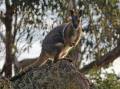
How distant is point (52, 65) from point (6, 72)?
7661 mm

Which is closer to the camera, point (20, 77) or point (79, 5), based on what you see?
point (20, 77)

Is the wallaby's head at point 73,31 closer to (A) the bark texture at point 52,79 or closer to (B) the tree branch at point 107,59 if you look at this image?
(A) the bark texture at point 52,79

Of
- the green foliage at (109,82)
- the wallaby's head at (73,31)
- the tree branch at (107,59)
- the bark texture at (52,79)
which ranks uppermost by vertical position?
the wallaby's head at (73,31)

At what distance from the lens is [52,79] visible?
6699mm

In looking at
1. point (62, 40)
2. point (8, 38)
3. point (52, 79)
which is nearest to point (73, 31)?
point (62, 40)

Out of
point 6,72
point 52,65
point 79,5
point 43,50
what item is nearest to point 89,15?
point 79,5

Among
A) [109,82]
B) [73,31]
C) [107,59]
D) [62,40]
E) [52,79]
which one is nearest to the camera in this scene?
[52,79]

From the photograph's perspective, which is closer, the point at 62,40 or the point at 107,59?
the point at 62,40

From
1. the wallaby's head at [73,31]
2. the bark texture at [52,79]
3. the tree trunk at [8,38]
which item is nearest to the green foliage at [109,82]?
the tree trunk at [8,38]

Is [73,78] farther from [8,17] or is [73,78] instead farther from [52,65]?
[8,17]

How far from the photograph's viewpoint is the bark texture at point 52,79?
261 inches

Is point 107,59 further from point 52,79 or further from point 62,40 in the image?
point 52,79

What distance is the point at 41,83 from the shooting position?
21.7 feet

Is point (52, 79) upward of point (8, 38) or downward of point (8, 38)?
upward
